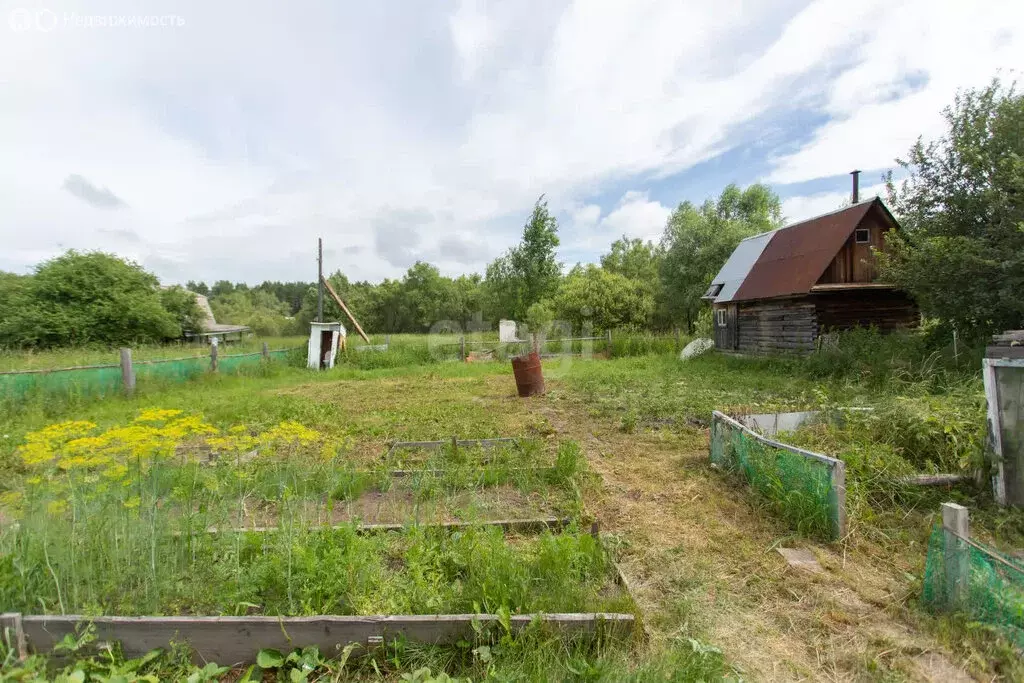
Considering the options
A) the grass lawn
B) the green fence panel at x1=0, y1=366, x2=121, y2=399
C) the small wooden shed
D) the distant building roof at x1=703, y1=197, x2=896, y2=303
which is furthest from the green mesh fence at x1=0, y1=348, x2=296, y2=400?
the distant building roof at x1=703, y1=197, x2=896, y2=303

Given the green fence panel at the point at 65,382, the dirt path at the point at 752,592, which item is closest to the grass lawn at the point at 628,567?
the dirt path at the point at 752,592

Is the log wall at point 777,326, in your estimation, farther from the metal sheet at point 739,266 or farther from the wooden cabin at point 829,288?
the metal sheet at point 739,266

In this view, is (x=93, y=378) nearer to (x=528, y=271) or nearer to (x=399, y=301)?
(x=528, y=271)

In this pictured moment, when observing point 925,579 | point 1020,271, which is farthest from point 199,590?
point 1020,271

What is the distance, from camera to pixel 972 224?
9969 mm

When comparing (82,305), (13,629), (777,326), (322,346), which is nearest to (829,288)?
(777,326)

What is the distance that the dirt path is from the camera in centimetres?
230

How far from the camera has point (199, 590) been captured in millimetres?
2570

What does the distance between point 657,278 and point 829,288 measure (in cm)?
1848

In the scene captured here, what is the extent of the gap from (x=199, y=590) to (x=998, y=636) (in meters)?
4.26

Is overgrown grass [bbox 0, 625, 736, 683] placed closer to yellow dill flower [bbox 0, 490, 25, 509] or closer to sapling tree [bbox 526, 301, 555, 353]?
yellow dill flower [bbox 0, 490, 25, 509]

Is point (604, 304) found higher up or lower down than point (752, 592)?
higher up

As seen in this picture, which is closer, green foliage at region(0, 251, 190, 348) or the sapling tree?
the sapling tree

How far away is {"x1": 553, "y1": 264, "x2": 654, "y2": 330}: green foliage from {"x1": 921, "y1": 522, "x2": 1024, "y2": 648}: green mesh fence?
22446mm
